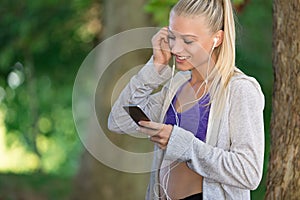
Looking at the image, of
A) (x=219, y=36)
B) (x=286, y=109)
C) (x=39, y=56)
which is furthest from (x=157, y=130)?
(x=39, y=56)

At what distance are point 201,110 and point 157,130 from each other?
0.84ft

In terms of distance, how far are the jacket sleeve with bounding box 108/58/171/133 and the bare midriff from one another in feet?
0.84

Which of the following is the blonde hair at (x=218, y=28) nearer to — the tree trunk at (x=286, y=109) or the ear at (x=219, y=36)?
the ear at (x=219, y=36)

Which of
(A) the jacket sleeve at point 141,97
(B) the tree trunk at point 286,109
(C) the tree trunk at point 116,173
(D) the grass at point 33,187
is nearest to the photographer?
(A) the jacket sleeve at point 141,97

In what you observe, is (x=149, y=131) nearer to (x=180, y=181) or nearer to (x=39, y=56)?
(x=180, y=181)

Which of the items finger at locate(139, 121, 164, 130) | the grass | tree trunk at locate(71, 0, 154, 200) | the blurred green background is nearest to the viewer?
finger at locate(139, 121, 164, 130)

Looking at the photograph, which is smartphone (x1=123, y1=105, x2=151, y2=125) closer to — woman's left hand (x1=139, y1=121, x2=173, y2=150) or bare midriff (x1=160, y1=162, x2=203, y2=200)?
woman's left hand (x1=139, y1=121, x2=173, y2=150)

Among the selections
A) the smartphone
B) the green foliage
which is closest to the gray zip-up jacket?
the smartphone

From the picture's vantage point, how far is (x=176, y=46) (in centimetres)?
309

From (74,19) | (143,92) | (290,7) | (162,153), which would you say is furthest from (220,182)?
(74,19)

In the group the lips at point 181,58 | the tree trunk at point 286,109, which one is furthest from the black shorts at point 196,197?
the tree trunk at point 286,109

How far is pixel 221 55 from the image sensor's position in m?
3.12

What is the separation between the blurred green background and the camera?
33.2 feet

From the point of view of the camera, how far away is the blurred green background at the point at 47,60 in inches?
399
